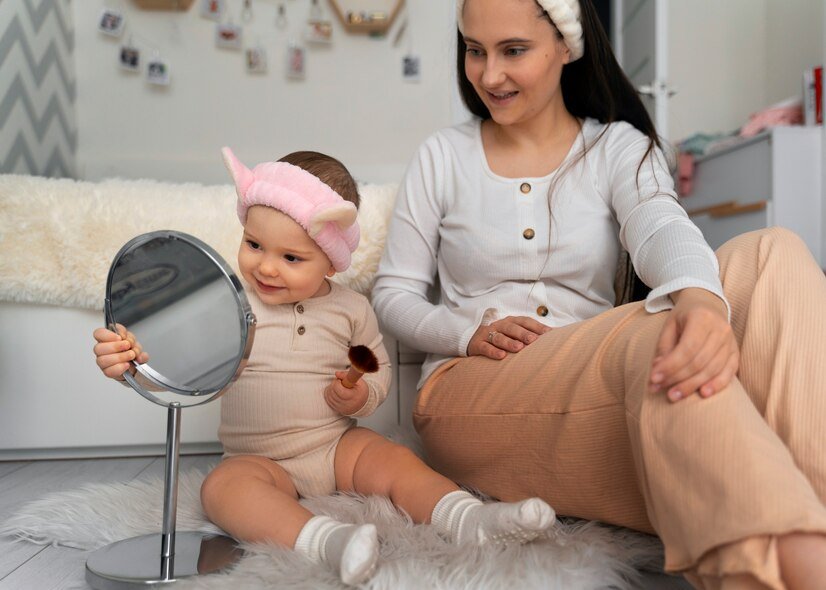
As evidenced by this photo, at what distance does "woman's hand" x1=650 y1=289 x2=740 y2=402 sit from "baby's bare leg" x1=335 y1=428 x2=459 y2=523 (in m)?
0.41

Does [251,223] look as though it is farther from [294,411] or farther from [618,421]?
[618,421]

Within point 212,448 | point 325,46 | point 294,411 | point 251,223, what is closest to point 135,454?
point 212,448

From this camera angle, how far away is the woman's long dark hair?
4.19 ft

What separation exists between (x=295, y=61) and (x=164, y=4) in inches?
24.9

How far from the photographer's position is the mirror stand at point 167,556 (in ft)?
2.84

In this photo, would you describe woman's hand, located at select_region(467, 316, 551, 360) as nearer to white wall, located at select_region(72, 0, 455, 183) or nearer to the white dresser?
the white dresser

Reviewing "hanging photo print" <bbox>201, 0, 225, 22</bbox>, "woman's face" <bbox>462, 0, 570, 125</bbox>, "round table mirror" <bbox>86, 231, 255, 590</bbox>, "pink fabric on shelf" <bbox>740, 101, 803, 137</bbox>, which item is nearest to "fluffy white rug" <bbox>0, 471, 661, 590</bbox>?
"round table mirror" <bbox>86, 231, 255, 590</bbox>

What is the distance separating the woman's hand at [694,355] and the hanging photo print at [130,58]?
3.28m

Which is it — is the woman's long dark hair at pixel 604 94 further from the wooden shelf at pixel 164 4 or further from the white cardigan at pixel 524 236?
the wooden shelf at pixel 164 4

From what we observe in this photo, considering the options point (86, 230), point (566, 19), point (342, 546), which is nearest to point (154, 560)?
point (342, 546)

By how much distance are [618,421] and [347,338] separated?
47cm

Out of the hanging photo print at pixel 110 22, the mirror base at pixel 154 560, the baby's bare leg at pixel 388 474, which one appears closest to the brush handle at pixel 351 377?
the baby's bare leg at pixel 388 474

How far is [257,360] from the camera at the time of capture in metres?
1.10

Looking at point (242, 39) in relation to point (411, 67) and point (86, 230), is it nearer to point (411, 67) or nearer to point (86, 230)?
point (411, 67)
